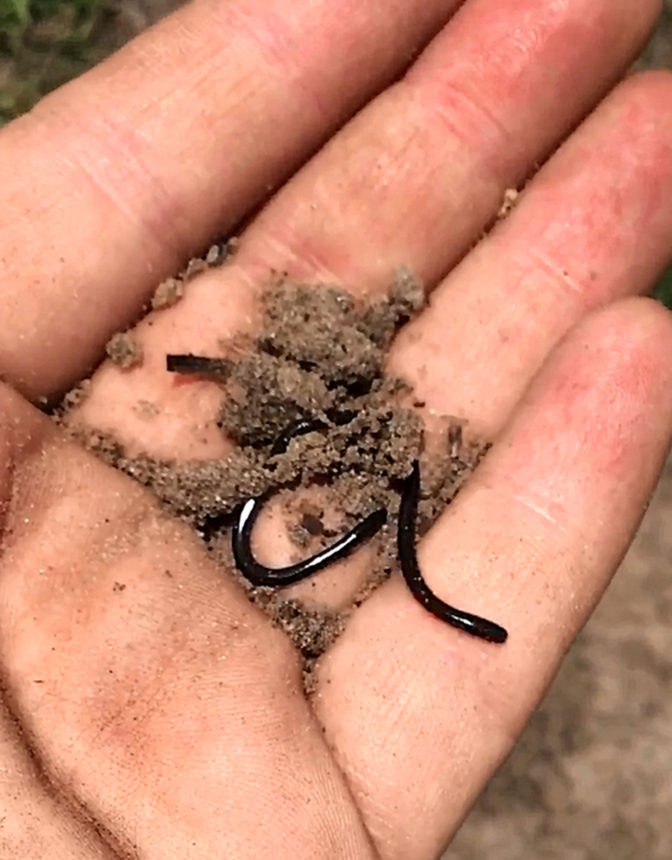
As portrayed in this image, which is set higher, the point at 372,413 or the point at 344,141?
the point at 344,141

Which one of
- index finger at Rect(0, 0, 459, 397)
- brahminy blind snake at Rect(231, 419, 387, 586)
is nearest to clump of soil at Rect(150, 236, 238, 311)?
index finger at Rect(0, 0, 459, 397)

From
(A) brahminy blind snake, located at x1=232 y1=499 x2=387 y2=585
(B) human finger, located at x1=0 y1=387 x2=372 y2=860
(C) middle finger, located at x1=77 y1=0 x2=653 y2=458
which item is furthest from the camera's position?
(C) middle finger, located at x1=77 y1=0 x2=653 y2=458

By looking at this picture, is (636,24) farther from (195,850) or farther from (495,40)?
(195,850)

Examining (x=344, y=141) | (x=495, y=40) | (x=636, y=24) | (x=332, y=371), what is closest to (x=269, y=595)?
(x=332, y=371)

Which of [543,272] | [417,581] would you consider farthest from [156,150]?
[417,581]

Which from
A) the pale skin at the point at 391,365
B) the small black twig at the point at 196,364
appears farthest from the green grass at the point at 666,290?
the small black twig at the point at 196,364

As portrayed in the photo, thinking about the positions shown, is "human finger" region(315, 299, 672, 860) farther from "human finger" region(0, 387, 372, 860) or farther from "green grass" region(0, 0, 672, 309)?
"green grass" region(0, 0, 672, 309)

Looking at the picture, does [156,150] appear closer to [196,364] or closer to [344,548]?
[196,364]
